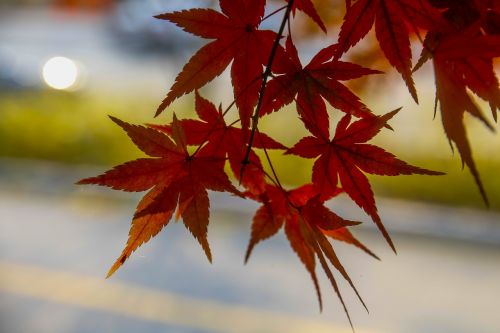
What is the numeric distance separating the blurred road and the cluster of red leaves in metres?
1.83

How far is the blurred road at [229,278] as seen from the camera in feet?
7.52

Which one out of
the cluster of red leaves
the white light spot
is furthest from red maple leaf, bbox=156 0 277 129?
the white light spot

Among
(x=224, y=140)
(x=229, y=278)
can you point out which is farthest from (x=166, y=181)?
(x=229, y=278)

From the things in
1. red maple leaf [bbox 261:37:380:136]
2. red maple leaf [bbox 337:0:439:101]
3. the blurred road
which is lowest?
the blurred road

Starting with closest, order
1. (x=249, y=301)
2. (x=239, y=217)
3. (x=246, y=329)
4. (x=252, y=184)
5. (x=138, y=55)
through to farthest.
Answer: (x=252, y=184) → (x=246, y=329) → (x=249, y=301) → (x=239, y=217) → (x=138, y=55)

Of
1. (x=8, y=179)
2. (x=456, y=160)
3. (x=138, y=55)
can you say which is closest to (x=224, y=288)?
(x=456, y=160)

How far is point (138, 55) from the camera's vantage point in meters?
7.85

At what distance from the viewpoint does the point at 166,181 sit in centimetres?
46

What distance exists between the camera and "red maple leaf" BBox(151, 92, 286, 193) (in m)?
0.49

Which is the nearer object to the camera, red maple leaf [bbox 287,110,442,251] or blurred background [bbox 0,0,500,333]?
red maple leaf [bbox 287,110,442,251]

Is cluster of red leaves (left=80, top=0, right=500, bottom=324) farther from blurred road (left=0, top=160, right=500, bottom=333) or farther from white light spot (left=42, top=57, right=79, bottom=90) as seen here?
white light spot (left=42, top=57, right=79, bottom=90)

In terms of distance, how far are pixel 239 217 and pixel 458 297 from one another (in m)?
1.34

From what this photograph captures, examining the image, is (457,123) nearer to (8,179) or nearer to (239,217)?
(239,217)

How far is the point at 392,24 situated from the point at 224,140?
0.16 meters
